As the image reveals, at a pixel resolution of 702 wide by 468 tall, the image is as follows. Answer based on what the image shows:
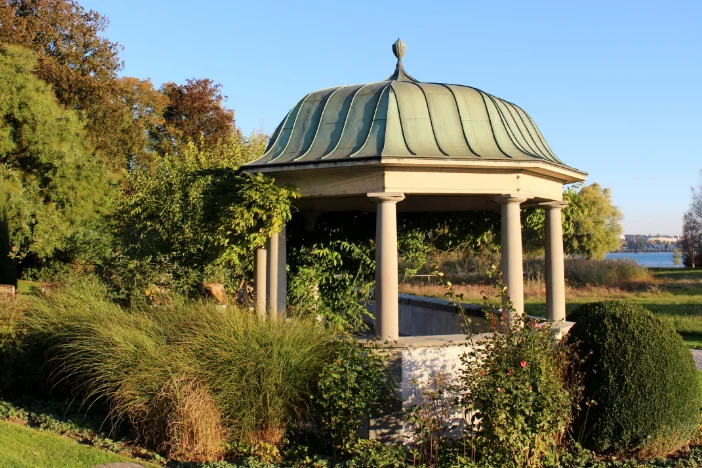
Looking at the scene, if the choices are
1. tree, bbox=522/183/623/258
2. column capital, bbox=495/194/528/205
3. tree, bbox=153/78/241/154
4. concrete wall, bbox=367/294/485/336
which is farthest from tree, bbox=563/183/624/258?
column capital, bbox=495/194/528/205

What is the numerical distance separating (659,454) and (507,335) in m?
2.07

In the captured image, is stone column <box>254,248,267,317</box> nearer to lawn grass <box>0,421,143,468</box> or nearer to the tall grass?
the tall grass

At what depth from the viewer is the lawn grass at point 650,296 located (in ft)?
71.9

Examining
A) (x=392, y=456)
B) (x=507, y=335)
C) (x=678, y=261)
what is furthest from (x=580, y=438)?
(x=678, y=261)

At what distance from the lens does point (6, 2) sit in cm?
3100

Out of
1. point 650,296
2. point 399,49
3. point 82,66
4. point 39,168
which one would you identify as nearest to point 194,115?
point 82,66

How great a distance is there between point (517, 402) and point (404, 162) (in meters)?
3.31

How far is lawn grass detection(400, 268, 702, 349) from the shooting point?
21.9 m

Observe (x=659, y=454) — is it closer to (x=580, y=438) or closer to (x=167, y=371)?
(x=580, y=438)

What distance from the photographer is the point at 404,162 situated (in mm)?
8164

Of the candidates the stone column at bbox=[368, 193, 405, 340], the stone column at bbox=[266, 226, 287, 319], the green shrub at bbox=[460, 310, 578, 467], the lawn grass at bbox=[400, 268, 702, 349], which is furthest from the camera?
the lawn grass at bbox=[400, 268, 702, 349]

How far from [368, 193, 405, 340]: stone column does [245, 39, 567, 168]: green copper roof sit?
0.63m

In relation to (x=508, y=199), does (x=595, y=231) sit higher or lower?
higher

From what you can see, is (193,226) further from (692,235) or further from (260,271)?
(692,235)
